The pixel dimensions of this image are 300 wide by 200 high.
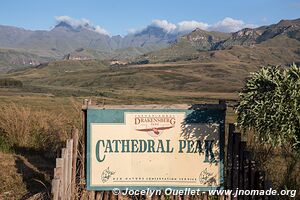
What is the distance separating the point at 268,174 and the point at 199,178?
1686 millimetres

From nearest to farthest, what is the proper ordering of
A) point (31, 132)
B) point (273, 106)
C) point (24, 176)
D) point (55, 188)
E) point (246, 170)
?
point (273, 106)
point (55, 188)
point (246, 170)
point (24, 176)
point (31, 132)

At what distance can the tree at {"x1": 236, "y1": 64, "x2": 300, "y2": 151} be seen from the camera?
17.9ft

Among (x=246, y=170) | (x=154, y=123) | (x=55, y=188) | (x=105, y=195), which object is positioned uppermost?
(x=154, y=123)

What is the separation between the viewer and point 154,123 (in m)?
6.70

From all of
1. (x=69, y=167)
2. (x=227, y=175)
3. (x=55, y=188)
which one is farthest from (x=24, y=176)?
(x=227, y=175)

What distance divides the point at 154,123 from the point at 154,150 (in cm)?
44

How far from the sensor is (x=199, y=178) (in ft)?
21.9

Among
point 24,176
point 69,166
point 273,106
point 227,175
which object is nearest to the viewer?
point 273,106

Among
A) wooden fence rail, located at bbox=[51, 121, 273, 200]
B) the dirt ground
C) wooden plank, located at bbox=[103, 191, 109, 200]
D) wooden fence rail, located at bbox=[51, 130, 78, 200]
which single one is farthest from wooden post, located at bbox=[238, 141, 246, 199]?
the dirt ground

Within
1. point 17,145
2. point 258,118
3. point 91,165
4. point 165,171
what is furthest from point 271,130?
point 17,145

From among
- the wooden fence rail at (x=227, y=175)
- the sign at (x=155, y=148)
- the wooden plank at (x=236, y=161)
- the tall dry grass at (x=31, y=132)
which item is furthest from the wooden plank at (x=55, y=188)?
the tall dry grass at (x=31, y=132)

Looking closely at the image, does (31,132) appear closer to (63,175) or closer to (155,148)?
(63,175)

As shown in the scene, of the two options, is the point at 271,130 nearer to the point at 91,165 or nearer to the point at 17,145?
the point at 91,165

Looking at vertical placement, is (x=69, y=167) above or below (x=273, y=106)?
below
